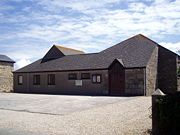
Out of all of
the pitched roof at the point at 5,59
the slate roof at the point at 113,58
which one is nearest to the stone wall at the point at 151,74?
the slate roof at the point at 113,58

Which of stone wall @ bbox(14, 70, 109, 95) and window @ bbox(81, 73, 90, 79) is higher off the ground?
window @ bbox(81, 73, 90, 79)

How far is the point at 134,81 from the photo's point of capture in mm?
29734

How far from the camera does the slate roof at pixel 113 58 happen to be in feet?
103

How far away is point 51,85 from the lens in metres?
37.2

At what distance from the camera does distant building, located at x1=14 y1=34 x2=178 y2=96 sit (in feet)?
98.9

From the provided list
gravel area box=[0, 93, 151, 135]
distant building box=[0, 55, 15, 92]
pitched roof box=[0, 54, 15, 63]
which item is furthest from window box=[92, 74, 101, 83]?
pitched roof box=[0, 54, 15, 63]

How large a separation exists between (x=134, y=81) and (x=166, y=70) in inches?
210

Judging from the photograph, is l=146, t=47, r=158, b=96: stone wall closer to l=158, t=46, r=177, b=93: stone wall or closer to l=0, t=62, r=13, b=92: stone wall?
l=158, t=46, r=177, b=93: stone wall

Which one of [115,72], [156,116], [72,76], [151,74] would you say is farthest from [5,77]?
[156,116]

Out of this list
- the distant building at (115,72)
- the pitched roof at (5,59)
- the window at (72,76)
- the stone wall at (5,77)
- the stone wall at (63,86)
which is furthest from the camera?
the pitched roof at (5,59)

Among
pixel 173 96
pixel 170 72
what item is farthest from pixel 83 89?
pixel 173 96

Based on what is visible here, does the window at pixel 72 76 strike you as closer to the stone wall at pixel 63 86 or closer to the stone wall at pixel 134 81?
the stone wall at pixel 63 86

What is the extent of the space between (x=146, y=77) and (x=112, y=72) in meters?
3.87

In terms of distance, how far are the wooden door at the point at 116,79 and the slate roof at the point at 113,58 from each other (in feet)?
2.04
